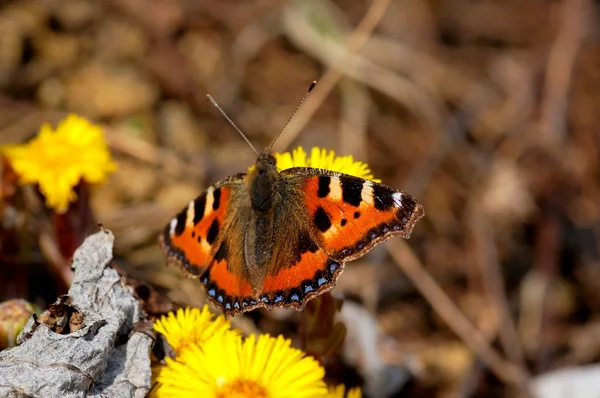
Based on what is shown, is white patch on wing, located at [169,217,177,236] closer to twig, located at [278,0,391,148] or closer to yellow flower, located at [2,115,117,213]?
yellow flower, located at [2,115,117,213]

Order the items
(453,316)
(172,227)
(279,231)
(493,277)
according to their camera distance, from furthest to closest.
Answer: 1. (493,277)
2. (453,316)
3. (172,227)
4. (279,231)

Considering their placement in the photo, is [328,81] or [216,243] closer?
[216,243]

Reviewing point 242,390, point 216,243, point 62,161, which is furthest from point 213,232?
point 62,161

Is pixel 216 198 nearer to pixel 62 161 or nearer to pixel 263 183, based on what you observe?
pixel 263 183

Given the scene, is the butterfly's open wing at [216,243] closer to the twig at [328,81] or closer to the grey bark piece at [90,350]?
the grey bark piece at [90,350]

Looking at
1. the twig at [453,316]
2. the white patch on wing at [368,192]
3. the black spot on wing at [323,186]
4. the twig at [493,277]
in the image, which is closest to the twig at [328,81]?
the twig at [453,316]
